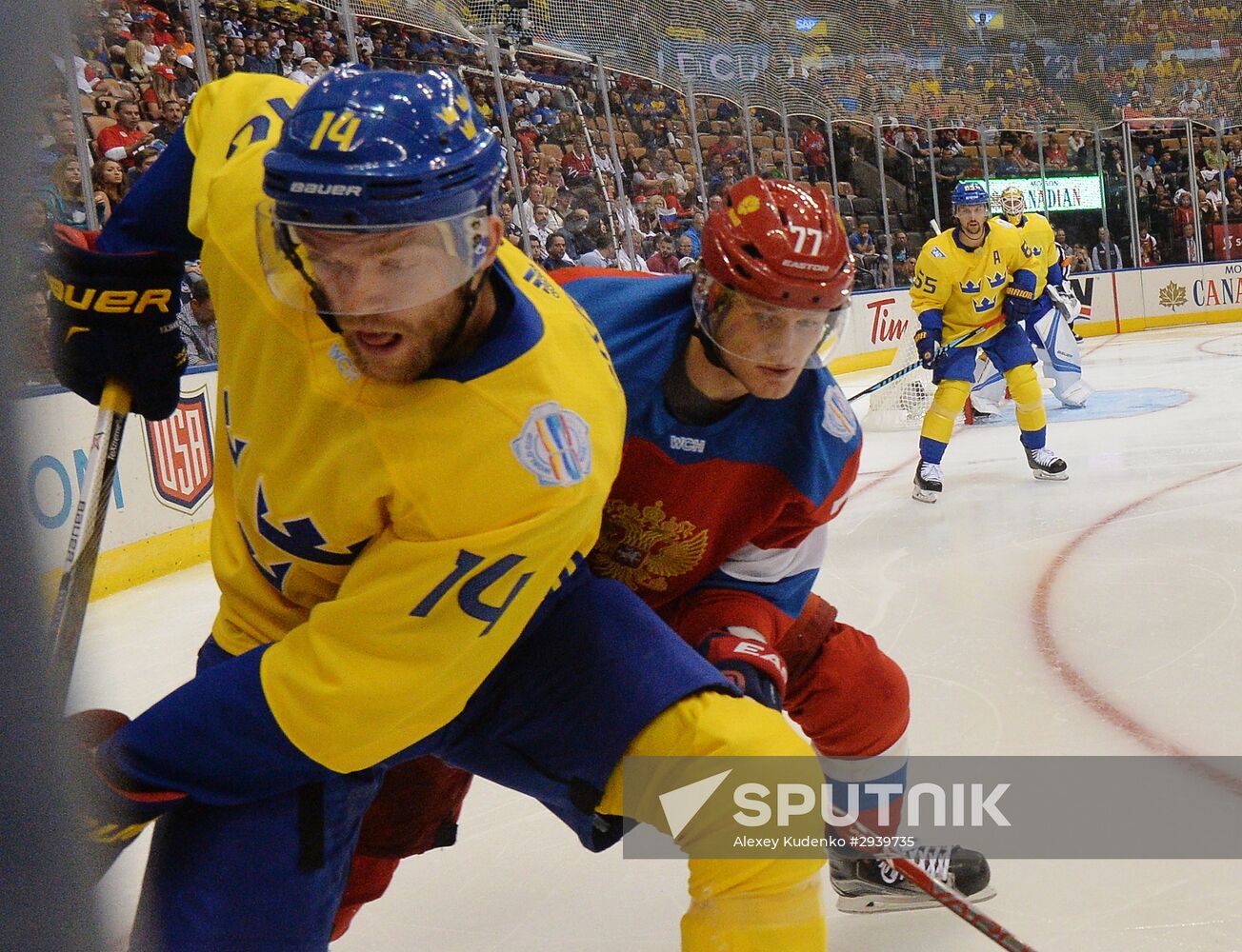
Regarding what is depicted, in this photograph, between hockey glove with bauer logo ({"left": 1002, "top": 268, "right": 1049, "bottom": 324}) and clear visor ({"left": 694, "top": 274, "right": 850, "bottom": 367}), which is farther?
hockey glove with bauer logo ({"left": 1002, "top": 268, "right": 1049, "bottom": 324})

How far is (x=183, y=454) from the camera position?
4.73 meters

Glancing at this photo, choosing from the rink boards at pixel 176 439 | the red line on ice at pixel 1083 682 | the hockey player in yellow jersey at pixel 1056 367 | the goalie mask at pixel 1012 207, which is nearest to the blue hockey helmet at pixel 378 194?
the rink boards at pixel 176 439

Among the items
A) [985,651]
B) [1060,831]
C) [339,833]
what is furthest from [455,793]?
[985,651]

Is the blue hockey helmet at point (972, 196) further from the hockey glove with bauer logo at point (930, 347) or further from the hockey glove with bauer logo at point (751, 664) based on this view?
the hockey glove with bauer logo at point (751, 664)

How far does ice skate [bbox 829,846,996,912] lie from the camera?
2.11 m

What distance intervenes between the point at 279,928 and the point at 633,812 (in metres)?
0.40

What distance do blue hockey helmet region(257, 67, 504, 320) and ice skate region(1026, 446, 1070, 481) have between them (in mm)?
4645

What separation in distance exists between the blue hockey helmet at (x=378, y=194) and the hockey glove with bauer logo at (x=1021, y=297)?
4.78 metres

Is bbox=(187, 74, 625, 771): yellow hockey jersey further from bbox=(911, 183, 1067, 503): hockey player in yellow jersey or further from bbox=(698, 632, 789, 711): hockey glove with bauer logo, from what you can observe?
bbox=(911, 183, 1067, 503): hockey player in yellow jersey

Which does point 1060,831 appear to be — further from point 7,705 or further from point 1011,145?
point 1011,145

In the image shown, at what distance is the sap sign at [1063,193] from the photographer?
40.1 ft

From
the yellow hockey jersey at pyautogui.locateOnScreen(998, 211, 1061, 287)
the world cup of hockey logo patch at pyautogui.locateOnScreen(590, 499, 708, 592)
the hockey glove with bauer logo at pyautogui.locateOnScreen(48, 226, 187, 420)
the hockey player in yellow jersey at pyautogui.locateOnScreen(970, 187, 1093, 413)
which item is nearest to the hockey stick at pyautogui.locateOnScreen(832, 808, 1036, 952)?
the world cup of hockey logo patch at pyautogui.locateOnScreen(590, 499, 708, 592)

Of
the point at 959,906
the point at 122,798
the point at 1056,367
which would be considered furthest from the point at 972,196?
the point at 122,798

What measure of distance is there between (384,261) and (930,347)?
187 inches
